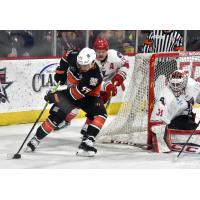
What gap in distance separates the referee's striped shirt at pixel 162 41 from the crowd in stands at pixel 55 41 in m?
0.57

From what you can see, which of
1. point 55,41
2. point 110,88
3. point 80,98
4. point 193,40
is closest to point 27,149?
point 80,98

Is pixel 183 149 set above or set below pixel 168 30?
below

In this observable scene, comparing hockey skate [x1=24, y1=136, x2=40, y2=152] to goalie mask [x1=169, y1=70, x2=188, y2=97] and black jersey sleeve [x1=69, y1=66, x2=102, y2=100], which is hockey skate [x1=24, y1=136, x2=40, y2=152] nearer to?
black jersey sleeve [x1=69, y1=66, x2=102, y2=100]

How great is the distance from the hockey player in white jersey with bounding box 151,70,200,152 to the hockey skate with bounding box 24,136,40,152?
0.83 metres

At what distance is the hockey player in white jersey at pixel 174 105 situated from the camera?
4766mm

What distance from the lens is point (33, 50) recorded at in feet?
20.1

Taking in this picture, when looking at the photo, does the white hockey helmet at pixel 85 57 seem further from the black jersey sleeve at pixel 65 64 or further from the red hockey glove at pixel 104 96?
the red hockey glove at pixel 104 96

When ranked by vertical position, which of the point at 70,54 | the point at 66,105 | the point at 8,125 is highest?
the point at 70,54

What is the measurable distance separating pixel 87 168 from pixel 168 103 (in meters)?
0.83

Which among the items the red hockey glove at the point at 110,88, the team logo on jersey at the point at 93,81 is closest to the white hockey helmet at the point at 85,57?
the team logo on jersey at the point at 93,81

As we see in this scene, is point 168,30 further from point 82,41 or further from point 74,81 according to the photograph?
point 74,81

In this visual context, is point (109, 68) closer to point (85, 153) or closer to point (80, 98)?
point (80, 98)

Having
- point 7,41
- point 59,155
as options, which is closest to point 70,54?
point 59,155

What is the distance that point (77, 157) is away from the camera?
4668 mm
